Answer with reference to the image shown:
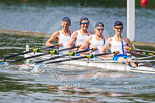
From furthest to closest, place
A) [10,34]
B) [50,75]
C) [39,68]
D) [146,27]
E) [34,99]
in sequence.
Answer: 1. [146,27]
2. [10,34]
3. [39,68]
4. [50,75]
5. [34,99]

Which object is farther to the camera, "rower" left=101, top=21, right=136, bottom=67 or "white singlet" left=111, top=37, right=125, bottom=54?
"white singlet" left=111, top=37, right=125, bottom=54

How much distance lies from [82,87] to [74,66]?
375 centimetres

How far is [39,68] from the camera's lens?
1509cm

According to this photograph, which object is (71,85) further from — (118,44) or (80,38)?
(80,38)

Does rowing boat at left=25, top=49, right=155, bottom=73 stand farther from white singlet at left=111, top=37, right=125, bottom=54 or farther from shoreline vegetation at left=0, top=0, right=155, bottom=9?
shoreline vegetation at left=0, top=0, right=155, bottom=9

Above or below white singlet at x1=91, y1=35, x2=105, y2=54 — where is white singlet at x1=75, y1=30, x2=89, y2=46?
above

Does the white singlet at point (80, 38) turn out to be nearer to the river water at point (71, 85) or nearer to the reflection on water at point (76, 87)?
the river water at point (71, 85)

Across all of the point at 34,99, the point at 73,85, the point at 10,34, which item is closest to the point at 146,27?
the point at 10,34

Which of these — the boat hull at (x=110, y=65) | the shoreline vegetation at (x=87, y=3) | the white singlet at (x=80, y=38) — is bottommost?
the boat hull at (x=110, y=65)

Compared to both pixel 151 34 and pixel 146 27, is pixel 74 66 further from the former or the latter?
pixel 146 27

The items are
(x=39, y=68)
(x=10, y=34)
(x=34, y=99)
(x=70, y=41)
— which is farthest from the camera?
(x=10, y=34)

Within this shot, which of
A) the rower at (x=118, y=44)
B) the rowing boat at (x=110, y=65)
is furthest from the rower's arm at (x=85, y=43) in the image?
the rower at (x=118, y=44)

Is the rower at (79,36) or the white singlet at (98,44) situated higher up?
the rower at (79,36)

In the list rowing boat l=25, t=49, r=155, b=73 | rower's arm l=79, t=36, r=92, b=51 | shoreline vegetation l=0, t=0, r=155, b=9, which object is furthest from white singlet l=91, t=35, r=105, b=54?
shoreline vegetation l=0, t=0, r=155, b=9
